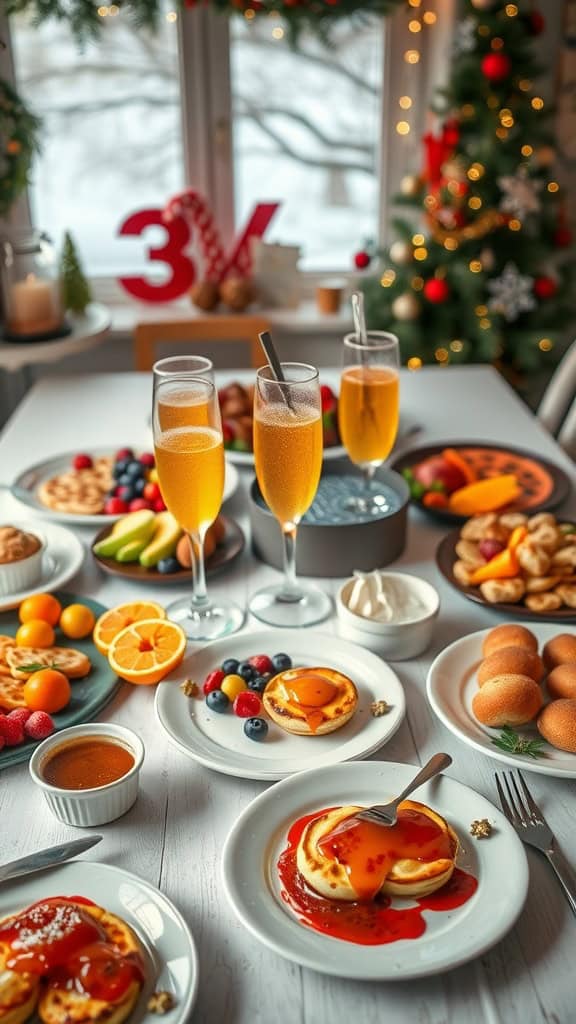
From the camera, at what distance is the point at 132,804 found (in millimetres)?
962

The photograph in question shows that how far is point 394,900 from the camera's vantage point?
82 cm

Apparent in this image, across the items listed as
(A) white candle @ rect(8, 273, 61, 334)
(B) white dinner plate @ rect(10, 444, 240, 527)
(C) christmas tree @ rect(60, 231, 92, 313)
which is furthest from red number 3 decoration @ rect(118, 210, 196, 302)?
(B) white dinner plate @ rect(10, 444, 240, 527)

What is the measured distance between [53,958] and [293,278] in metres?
3.09

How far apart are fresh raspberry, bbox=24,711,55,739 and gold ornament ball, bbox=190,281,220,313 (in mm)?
2650

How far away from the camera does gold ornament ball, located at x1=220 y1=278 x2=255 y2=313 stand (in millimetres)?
3438

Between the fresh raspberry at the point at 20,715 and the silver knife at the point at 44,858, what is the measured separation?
174 millimetres

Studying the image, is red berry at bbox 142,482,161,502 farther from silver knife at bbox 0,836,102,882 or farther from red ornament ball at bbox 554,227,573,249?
red ornament ball at bbox 554,227,573,249

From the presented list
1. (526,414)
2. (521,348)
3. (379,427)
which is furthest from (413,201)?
(379,427)

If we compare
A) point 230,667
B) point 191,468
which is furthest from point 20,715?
point 191,468

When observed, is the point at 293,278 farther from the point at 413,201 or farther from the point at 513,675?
the point at 513,675

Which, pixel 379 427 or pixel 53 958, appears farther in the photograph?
pixel 379 427

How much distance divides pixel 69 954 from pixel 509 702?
509mm

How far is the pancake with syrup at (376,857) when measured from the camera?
81cm

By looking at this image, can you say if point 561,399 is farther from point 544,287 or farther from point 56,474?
point 56,474
